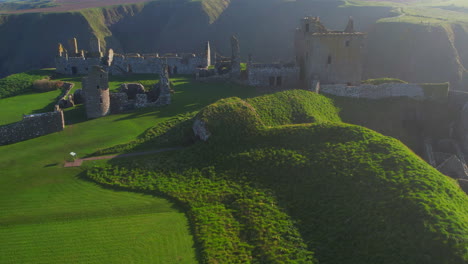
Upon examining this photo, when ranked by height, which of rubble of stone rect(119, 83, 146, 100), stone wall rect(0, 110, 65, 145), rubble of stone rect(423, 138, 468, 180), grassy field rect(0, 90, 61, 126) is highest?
rubble of stone rect(119, 83, 146, 100)

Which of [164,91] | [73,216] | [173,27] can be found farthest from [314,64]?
[173,27]

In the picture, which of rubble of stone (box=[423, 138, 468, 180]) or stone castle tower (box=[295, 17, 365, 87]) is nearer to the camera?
rubble of stone (box=[423, 138, 468, 180])

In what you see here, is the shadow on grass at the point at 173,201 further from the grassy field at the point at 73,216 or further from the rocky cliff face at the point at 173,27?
the rocky cliff face at the point at 173,27

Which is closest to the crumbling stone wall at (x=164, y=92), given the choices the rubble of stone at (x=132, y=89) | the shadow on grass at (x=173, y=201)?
the rubble of stone at (x=132, y=89)

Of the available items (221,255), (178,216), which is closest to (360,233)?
(221,255)

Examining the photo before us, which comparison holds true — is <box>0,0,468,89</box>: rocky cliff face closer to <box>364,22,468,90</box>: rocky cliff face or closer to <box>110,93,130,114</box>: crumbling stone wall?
<box>364,22,468,90</box>: rocky cliff face

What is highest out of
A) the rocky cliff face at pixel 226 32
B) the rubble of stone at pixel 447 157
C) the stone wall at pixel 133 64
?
the rocky cliff face at pixel 226 32

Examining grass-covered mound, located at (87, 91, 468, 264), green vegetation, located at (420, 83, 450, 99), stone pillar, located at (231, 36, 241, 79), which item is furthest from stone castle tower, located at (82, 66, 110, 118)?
green vegetation, located at (420, 83, 450, 99)
